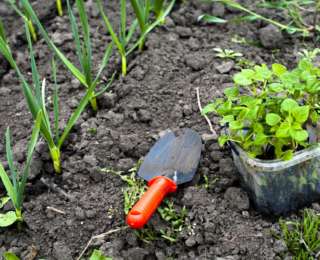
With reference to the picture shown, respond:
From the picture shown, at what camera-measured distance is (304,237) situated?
64.0 inches

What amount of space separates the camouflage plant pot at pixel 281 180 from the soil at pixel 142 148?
0.05 metres

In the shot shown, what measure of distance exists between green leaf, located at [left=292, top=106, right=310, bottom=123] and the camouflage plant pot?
141mm

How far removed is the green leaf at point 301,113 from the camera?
148 cm

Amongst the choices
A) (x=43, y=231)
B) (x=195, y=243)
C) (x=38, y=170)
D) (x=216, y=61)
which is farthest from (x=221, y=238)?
(x=216, y=61)

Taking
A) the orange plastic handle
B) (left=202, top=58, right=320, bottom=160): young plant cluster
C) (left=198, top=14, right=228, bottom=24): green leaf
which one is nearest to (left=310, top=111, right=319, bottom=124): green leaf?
(left=202, top=58, right=320, bottom=160): young plant cluster

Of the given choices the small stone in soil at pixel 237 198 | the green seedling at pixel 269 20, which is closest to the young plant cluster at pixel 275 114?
the small stone in soil at pixel 237 198

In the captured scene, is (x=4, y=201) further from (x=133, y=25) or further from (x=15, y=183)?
(x=133, y=25)

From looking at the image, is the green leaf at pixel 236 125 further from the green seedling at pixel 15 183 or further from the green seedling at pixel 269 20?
the green seedling at pixel 269 20

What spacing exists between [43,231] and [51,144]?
283 millimetres

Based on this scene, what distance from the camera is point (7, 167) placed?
1.93 metres

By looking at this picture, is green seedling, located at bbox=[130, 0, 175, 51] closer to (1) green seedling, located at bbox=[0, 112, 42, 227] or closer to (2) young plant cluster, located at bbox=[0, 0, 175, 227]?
(2) young plant cluster, located at bbox=[0, 0, 175, 227]

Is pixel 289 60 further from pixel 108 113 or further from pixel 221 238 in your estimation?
pixel 221 238

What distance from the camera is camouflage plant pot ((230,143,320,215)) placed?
1.58 metres

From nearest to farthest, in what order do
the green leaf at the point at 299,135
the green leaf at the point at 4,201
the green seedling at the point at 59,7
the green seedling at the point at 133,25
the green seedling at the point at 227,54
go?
1. the green leaf at the point at 299,135
2. the green leaf at the point at 4,201
3. the green seedling at the point at 133,25
4. the green seedling at the point at 227,54
5. the green seedling at the point at 59,7
